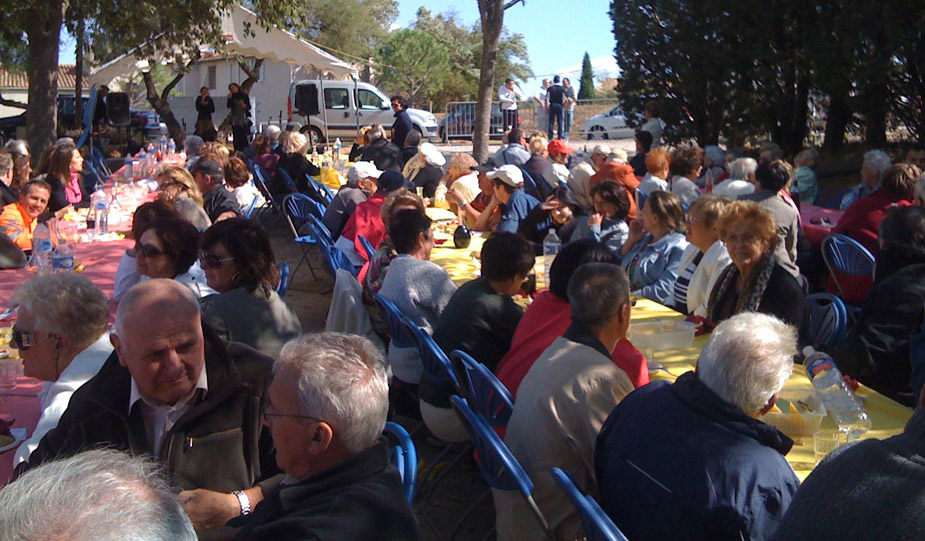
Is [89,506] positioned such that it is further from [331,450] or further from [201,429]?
[201,429]

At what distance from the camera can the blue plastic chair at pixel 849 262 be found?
20.1ft

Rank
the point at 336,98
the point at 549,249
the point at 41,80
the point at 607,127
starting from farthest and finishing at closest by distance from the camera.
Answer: the point at 607,127, the point at 336,98, the point at 41,80, the point at 549,249

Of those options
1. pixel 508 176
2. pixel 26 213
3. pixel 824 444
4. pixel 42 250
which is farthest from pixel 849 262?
pixel 26 213

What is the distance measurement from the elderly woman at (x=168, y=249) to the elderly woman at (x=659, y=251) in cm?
264

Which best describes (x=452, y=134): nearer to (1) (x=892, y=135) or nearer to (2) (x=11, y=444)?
(1) (x=892, y=135)

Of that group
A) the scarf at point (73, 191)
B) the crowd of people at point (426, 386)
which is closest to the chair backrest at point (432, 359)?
the crowd of people at point (426, 386)

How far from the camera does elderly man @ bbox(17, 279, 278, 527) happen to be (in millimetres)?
2480

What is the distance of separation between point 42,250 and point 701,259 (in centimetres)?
397

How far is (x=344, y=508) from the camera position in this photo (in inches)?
75.9

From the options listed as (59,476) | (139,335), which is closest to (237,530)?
(139,335)

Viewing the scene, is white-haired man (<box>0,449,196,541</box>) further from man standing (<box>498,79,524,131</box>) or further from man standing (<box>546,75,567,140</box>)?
man standing (<box>498,79,524,131</box>)

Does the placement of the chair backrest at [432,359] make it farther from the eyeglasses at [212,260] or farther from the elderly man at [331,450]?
the elderly man at [331,450]

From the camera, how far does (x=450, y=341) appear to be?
4.08 meters

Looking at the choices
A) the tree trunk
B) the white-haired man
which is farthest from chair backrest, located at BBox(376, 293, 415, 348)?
the tree trunk
